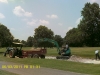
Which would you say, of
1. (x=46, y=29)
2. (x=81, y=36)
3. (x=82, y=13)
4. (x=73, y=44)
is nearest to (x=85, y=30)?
(x=81, y=36)

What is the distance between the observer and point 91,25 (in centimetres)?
9144

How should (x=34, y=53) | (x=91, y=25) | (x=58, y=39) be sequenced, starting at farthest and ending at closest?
(x=58, y=39)
(x=91, y=25)
(x=34, y=53)

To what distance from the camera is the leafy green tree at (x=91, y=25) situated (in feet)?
296

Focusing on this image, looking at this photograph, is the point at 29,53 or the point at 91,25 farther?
the point at 91,25

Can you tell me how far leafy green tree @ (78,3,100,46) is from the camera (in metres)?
90.2

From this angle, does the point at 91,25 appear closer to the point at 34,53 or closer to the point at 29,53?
the point at 34,53

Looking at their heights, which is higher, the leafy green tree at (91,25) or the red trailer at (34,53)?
the leafy green tree at (91,25)

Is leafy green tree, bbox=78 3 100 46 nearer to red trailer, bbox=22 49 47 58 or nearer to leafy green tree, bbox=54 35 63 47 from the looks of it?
leafy green tree, bbox=54 35 63 47

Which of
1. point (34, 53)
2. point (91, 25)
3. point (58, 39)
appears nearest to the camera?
point (34, 53)

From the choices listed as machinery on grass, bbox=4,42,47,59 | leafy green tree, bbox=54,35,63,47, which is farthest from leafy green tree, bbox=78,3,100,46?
machinery on grass, bbox=4,42,47,59

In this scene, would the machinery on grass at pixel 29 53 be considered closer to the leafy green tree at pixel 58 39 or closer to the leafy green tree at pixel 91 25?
the leafy green tree at pixel 91 25

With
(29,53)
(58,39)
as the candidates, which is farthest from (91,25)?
(29,53)

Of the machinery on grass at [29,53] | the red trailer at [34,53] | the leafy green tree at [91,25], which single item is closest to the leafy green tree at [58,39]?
the leafy green tree at [91,25]

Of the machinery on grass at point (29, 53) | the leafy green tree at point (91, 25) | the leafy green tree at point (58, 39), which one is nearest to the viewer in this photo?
the machinery on grass at point (29, 53)
